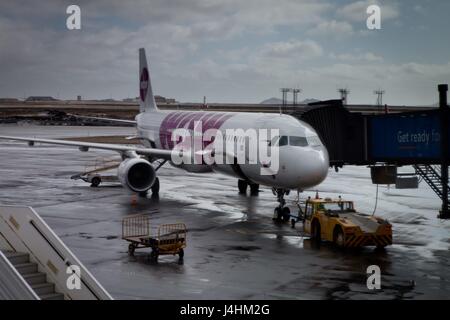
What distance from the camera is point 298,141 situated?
27.0m

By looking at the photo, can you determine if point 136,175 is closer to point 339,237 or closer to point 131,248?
point 131,248

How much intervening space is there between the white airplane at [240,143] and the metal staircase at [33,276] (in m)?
14.4

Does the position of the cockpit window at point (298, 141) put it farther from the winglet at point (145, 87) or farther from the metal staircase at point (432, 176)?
the winglet at point (145, 87)

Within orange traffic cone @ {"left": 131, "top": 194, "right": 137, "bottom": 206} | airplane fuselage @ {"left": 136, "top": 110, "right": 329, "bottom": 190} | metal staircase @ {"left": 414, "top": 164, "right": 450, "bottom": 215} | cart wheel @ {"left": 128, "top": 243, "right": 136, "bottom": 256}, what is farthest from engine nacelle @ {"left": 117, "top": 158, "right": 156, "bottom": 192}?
metal staircase @ {"left": 414, "top": 164, "right": 450, "bottom": 215}

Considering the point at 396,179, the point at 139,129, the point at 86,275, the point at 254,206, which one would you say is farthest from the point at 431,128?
the point at 139,129

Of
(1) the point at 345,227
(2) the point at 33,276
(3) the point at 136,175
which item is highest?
(3) the point at 136,175

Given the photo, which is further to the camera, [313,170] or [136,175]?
[136,175]

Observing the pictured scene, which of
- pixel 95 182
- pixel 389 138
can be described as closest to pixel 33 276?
pixel 389 138

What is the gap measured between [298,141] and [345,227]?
5262mm

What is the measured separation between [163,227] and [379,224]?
8589mm

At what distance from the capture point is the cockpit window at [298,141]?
26.9 m

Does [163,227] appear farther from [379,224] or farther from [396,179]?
[396,179]

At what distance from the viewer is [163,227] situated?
26.7 meters

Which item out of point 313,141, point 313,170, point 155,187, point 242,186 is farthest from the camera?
point 242,186
